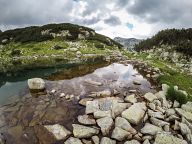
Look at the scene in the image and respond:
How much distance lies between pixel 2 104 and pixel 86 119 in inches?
311

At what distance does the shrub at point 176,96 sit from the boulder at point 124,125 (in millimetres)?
6319

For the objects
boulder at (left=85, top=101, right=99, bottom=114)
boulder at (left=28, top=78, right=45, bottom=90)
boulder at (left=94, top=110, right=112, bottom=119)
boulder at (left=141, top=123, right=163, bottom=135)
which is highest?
boulder at (left=28, top=78, right=45, bottom=90)

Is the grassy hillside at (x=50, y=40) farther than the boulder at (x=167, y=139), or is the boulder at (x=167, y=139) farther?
the grassy hillside at (x=50, y=40)

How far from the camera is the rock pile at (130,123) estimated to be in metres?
15.5

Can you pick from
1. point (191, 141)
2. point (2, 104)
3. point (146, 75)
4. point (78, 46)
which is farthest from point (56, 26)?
point (191, 141)

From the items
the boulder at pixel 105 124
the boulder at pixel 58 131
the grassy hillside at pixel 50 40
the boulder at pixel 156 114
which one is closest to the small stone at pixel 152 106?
the boulder at pixel 156 114

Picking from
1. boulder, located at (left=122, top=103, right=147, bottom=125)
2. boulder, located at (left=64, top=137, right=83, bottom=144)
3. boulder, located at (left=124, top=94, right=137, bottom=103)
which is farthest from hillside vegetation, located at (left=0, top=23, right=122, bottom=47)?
boulder, located at (left=64, top=137, right=83, bottom=144)

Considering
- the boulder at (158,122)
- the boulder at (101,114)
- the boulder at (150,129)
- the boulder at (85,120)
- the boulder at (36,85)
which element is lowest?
the boulder at (150,129)

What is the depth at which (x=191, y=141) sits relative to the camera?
15.8 metres

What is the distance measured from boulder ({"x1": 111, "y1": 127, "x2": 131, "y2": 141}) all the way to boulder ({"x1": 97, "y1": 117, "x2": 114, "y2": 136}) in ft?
1.83

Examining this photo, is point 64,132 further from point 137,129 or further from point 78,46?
point 78,46

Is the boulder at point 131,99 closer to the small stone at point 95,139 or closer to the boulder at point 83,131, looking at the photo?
the boulder at point 83,131

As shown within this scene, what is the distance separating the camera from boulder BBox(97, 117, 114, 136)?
16.3 meters

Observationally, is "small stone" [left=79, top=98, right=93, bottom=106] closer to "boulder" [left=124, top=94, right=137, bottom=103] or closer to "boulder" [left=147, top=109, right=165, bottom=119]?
"boulder" [left=124, top=94, right=137, bottom=103]
